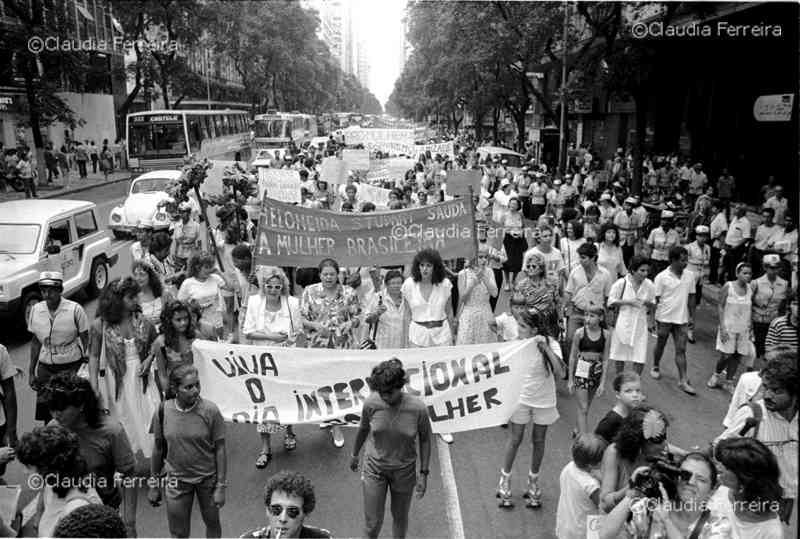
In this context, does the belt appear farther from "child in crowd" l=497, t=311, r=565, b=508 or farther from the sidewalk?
the sidewalk

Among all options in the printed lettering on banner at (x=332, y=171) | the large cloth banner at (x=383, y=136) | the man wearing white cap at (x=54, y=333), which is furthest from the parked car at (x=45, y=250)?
the large cloth banner at (x=383, y=136)

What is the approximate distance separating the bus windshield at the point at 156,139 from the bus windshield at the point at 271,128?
51.9 ft

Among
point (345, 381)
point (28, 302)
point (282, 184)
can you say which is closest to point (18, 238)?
point (28, 302)

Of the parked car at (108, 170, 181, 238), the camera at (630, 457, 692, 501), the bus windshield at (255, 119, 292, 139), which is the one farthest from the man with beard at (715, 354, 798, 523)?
the bus windshield at (255, 119, 292, 139)

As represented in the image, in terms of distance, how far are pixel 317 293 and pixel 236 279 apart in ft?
5.34

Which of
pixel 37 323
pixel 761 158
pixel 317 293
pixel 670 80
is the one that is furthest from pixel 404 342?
pixel 670 80

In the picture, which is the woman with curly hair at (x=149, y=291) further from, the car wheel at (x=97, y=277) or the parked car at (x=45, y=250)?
the car wheel at (x=97, y=277)

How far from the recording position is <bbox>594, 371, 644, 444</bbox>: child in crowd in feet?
14.3

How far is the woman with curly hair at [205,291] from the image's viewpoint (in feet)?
22.7

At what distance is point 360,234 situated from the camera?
8.23 metres

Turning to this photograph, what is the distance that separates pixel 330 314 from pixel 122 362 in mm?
1878

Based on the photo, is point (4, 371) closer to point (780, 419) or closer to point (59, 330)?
point (59, 330)

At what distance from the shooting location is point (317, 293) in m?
6.72

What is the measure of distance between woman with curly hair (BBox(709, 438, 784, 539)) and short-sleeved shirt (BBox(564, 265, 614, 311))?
3728 mm
